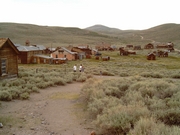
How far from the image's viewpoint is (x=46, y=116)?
916 cm

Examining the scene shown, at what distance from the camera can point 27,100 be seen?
12219mm

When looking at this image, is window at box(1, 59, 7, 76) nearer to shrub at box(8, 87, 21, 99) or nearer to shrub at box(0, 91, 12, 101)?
shrub at box(8, 87, 21, 99)

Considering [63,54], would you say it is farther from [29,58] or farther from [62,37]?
[62,37]

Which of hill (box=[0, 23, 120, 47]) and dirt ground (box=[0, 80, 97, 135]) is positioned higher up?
hill (box=[0, 23, 120, 47])

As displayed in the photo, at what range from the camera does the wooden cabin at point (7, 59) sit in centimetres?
1705

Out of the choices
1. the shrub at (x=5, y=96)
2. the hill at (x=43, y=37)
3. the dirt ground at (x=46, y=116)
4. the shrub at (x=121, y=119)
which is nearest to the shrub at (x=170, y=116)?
the shrub at (x=121, y=119)

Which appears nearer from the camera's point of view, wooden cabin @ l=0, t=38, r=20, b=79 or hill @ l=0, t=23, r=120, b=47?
wooden cabin @ l=0, t=38, r=20, b=79

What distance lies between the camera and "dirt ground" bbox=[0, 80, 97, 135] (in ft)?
24.4

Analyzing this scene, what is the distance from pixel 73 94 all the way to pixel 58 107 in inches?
134

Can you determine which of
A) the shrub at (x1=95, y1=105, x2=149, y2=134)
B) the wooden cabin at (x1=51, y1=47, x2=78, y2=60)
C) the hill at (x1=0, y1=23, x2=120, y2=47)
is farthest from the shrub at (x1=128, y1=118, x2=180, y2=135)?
the hill at (x1=0, y1=23, x2=120, y2=47)

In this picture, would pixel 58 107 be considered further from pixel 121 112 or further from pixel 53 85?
pixel 53 85

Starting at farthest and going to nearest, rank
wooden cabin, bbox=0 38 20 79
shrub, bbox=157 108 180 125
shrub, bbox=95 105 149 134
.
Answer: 1. wooden cabin, bbox=0 38 20 79
2. shrub, bbox=157 108 180 125
3. shrub, bbox=95 105 149 134

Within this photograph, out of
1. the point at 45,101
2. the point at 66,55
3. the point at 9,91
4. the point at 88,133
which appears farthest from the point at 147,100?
the point at 66,55

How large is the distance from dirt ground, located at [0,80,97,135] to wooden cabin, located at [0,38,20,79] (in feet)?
18.8
